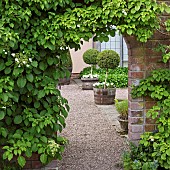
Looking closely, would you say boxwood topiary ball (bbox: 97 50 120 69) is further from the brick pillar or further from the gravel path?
the brick pillar

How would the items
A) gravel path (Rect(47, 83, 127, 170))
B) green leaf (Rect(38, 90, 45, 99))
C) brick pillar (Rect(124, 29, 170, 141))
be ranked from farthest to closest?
gravel path (Rect(47, 83, 127, 170)) < brick pillar (Rect(124, 29, 170, 141)) < green leaf (Rect(38, 90, 45, 99))

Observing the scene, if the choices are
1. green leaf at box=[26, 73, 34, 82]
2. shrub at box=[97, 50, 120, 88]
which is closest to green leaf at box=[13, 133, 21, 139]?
green leaf at box=[26, 73, 34, 82]

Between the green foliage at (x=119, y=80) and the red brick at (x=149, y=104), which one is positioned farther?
the green foliage at (x=119, y=80)

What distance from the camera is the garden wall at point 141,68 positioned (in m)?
4.41

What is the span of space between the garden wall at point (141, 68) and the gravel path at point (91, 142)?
64 centimetres

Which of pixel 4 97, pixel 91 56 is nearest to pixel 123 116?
pixel 4 97

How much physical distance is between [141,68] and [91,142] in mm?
2076

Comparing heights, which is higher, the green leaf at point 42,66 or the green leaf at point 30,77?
the green leaf at point 42,66

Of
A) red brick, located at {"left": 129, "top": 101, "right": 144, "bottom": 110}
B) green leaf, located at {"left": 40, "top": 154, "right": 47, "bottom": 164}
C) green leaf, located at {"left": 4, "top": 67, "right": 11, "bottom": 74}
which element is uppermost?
green leaf, located at {"left": 4, "top": 67, "right": 11, "bottom": 74}

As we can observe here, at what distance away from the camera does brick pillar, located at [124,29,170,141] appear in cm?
441

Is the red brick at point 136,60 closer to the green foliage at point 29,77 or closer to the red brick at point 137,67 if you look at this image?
the red brick at point 137,67

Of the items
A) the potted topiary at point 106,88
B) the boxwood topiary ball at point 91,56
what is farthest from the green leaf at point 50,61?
the boxwood topiary ball at point 91,56

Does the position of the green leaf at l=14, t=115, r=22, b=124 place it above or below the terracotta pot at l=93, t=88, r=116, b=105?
above

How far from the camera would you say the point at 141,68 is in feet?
14.6
